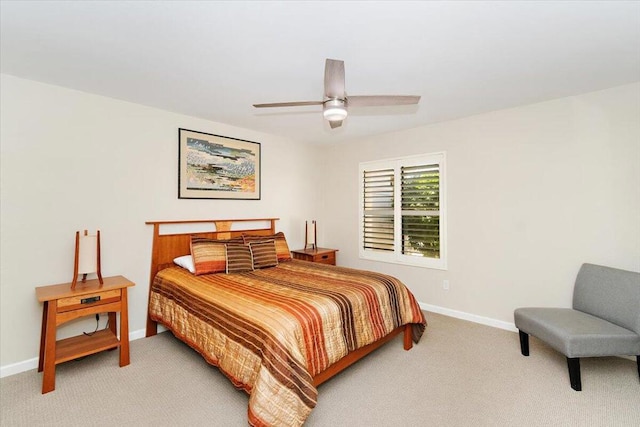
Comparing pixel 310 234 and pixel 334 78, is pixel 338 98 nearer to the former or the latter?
pixel 334 78

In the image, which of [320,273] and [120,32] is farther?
[320,273]

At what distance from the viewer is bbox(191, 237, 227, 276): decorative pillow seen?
10.2ft

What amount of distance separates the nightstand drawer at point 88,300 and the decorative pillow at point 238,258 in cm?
101

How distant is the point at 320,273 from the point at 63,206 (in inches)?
98.1

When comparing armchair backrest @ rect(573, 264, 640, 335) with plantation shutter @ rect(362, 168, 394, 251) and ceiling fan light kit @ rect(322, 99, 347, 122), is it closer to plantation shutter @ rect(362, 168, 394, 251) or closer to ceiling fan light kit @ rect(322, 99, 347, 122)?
plantation shutter @ rect(362, 168, 394, 251)

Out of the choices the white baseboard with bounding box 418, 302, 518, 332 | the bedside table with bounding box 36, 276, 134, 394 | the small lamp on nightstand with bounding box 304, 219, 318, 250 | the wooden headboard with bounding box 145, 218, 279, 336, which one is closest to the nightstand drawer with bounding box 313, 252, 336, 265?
the small lamp on nightstand with bounding box 304, 219, 318, 250

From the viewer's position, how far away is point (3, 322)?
246cm

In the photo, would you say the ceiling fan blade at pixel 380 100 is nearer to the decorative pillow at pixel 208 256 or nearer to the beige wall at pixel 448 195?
the beige wall at pixel 448 195

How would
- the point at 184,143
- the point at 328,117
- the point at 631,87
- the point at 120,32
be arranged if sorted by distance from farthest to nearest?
the point at 184,143
the point at 631,87
the point at 328,117
the point at 120,32

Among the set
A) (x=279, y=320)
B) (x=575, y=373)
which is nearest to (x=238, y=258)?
(x=279, y=320)

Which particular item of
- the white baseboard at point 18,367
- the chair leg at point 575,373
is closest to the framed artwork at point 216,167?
the white baseboard at point 18,367

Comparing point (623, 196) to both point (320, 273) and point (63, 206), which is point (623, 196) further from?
point (63, 206)

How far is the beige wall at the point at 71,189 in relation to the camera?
249 cm

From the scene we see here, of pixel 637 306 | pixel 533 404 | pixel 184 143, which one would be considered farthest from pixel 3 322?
pixel 637 306
